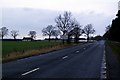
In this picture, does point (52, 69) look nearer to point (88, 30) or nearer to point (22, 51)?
point (22, 51)

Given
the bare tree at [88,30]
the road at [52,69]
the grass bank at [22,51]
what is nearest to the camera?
the road at [52,69]

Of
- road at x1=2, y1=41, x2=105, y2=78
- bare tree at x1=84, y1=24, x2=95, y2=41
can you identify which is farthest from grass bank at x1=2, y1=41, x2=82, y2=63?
bare tree at x1=84, y1=24, x2=95, y2=41

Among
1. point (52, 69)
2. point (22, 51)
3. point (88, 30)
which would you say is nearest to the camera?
point (52, 69)

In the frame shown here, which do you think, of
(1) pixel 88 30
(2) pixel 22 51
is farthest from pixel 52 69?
(1) pixel 88 30

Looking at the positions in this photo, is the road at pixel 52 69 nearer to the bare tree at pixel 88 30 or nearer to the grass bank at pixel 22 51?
the grass bank at pixel 22 51

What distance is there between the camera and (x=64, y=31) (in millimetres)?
85250

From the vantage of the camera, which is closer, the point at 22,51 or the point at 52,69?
the point at 52,69

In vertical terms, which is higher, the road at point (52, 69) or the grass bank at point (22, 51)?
the road at point (52, 69)

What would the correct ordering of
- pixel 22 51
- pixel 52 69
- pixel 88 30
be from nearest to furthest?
pixel 52 69, pixel 22 51, pixel 88 30

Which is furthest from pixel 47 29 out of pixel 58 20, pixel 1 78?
pixel 1 78

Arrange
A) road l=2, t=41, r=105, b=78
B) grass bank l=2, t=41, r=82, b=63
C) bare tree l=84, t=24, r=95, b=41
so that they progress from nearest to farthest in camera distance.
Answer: road l=2, t=41, r=105, b=78, grass bank l=2, t=41, r=82, b=63, bare tree l=84, t=24, r=95, b=41

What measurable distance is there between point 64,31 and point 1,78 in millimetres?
72533

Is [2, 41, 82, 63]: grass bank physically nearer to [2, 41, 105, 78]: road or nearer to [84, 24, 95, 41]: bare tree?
[2, 41, 105, 78]: road

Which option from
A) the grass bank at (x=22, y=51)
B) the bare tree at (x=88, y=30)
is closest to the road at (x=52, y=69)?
the grass bank at (x=22, y=51)
